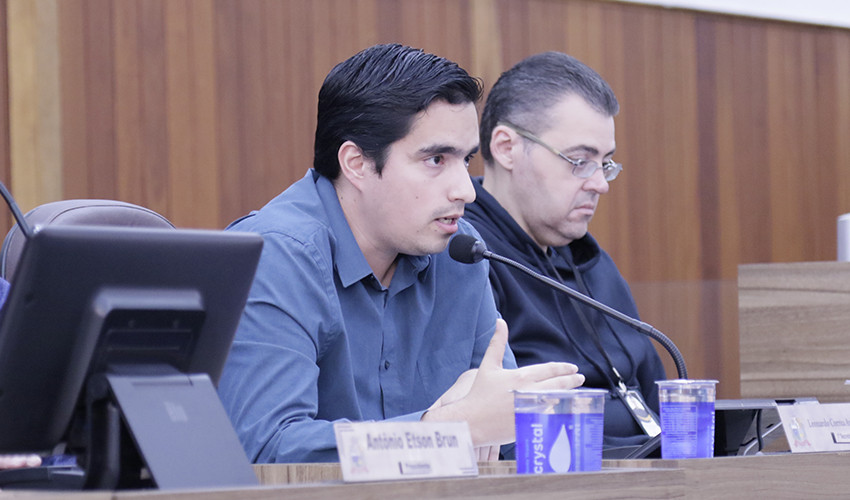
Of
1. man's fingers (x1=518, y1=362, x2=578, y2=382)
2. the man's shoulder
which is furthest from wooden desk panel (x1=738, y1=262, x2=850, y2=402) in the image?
man's fingers (x1=518, y1=362, x2=578, y2=382)

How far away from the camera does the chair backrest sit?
5.61 feet

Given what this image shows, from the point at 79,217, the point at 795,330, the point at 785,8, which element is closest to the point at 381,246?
the point at 79,217

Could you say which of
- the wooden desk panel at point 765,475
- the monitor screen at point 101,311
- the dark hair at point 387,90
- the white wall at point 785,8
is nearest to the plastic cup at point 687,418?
the wooden desk panel at point 765,475

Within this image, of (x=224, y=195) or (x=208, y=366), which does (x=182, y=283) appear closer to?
(x=208, y=366)

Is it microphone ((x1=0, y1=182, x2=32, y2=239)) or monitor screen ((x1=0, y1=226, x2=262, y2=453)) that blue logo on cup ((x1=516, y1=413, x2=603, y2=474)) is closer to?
monitor screen ((x1=0, y1=226, x2=262, y2=453))

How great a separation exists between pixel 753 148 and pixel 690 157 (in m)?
0.31

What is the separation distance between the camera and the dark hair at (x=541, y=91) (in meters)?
2.35

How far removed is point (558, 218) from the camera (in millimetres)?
2305

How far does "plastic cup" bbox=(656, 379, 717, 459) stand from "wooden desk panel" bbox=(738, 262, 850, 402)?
4.07ft

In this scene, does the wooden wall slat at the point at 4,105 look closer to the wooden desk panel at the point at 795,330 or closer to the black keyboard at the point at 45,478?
the black keyboard at the point at 45,478

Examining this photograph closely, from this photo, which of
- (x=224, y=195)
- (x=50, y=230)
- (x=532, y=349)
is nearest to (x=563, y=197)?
(x=532, y=349)

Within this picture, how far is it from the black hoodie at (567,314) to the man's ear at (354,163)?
50cm

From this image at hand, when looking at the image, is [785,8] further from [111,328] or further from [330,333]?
[111,328]

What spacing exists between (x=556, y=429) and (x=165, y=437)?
35cm
